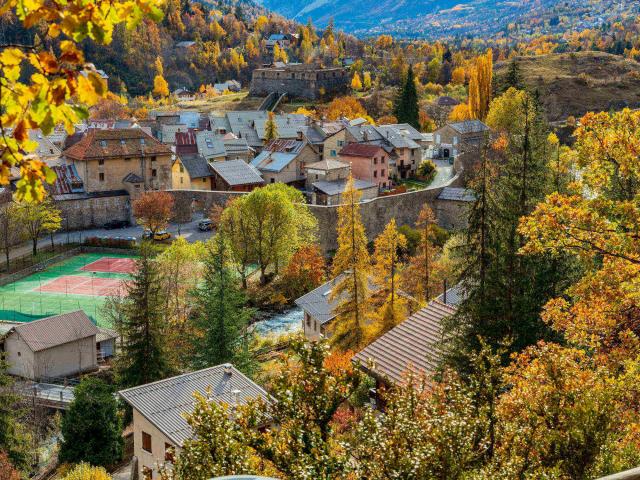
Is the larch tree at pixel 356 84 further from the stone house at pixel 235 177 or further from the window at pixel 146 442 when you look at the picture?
the window at pixel 146 442

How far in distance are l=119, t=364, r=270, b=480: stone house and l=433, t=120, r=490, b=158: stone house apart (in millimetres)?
43486

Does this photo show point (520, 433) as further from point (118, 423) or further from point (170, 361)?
point (170, 361)

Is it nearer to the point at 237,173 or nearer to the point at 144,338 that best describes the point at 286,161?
the point at 237,173

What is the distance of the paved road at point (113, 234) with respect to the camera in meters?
45.3

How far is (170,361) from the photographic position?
25.5 metres

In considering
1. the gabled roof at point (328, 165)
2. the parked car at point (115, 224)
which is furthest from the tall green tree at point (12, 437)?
the gabled roof at point (328, 165)

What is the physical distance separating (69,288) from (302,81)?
6149 centimetres

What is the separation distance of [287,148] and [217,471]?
48893mm

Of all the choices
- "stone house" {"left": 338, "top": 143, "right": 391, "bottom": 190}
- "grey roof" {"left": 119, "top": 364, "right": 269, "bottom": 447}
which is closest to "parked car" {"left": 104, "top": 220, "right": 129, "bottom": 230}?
"stone house" {"left": 338, "top": 143, "right": 391, "bottom": 190}

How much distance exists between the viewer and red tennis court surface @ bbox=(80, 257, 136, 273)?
42062 mm

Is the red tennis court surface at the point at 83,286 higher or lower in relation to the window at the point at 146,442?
lower

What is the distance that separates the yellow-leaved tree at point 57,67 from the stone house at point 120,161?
46.7 metres

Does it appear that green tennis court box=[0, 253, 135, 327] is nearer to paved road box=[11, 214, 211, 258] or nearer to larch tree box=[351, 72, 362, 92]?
paved road box=[11, 214, 211, 258]

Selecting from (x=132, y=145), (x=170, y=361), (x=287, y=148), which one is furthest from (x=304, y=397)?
(x=287, y=148)
